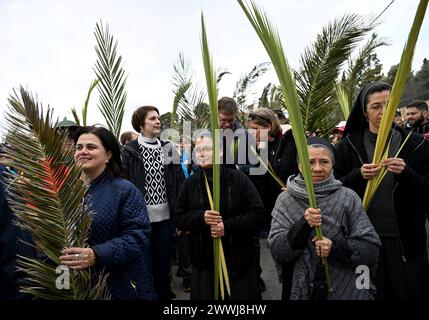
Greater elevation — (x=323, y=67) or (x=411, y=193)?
(x=323, y=67)

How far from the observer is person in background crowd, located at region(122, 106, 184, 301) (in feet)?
11.3

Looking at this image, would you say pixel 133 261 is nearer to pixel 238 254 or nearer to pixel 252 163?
pixel 238 254

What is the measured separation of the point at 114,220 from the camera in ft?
6.78

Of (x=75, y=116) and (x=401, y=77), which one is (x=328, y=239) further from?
(x=75, y=116)

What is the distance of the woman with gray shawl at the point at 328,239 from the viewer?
6.55 ft

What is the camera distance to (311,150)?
2.14m

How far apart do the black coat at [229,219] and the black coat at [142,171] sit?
29.4 inches

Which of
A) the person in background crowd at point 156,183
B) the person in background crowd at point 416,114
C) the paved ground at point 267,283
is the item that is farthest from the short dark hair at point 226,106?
the person in background crowd at point 416,114

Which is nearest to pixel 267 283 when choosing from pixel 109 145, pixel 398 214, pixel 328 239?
pixel 398 214

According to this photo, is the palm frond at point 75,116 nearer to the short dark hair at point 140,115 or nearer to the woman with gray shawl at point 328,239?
the short dark hair at point 140,115

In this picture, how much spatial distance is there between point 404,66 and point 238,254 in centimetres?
166

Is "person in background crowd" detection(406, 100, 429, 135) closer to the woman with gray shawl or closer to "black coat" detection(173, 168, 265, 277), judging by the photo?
"black coat" detection(173, 168, 265, 277)

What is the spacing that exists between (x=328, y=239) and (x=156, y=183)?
1962 mm
